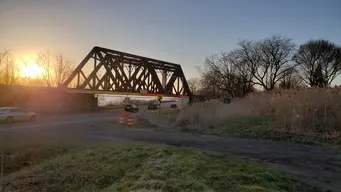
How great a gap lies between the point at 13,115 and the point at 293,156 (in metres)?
23.0

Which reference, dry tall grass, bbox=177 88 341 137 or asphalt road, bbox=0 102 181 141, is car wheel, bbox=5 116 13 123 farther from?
dry tall grass, bbox=177 88 341 137

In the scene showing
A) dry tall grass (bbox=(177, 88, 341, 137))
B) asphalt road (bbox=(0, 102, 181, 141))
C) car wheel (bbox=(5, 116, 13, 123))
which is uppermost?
dry tall grass (bbox=(177, 88, 341, 137))

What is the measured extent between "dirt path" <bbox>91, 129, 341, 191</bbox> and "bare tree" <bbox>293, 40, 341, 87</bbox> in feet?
151

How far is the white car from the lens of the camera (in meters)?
21.3

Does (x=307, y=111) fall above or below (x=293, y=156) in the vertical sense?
above

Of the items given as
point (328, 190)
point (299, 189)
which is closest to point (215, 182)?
point (299, 189)

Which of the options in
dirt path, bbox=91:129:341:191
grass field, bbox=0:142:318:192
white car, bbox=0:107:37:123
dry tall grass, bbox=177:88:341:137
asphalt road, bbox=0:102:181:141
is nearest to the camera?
grass field, bbox=0:142:318:192

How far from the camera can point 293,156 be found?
28.2 ft

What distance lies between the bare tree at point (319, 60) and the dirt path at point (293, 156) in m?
46.0

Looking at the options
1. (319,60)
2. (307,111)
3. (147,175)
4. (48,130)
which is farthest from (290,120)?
(319,60)

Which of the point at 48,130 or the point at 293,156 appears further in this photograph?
the point at 48,130

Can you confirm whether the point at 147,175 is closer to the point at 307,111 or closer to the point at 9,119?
the point at 307,111

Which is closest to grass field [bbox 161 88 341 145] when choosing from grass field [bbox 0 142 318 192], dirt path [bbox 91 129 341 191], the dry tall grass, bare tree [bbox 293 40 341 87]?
the dry tall grass

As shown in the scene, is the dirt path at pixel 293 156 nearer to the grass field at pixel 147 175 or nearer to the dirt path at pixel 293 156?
the dirt path at pixel 293 156
